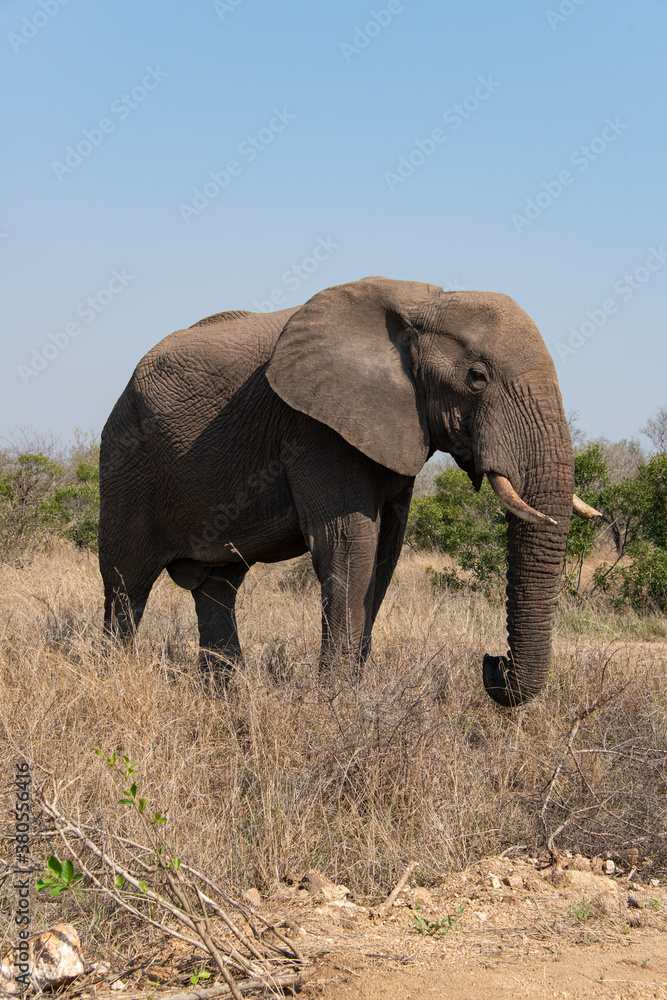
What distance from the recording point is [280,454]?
5918 millimetres

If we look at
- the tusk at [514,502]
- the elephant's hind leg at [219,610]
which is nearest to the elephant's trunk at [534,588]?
the tusk at [514,502]

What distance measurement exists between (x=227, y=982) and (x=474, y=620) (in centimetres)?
489

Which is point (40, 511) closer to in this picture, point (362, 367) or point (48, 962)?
point (362, 367)

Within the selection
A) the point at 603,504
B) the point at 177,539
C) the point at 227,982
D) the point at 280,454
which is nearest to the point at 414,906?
the point at 227,982

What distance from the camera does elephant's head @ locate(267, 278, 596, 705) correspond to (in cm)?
502

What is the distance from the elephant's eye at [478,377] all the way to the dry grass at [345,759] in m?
1.57

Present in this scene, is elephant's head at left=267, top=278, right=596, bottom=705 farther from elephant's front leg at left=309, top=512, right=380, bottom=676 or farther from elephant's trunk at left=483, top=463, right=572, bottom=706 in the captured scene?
elephant's front leg at left=309, top=512, right=380, bottom=676

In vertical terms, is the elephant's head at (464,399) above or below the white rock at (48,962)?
above

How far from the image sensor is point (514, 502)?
487cm

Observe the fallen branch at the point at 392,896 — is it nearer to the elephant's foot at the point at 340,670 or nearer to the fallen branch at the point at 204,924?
the fallen branch at the point at 204,924

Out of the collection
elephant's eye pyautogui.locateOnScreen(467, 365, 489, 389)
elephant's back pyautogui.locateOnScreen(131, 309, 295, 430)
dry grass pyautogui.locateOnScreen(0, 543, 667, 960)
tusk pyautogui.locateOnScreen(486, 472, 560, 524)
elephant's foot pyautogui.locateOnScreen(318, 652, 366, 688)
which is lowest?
dry grass pyautogui.locateOnScreen(0, 543, 667, 960)

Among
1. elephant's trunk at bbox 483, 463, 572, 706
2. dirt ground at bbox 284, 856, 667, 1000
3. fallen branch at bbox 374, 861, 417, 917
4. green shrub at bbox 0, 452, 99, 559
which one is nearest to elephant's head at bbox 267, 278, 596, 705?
elephant's trunk at bbox 483, 463, 572, 706

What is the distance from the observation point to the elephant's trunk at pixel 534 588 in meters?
5.00

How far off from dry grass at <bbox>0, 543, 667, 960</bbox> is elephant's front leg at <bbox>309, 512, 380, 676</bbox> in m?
0.21
